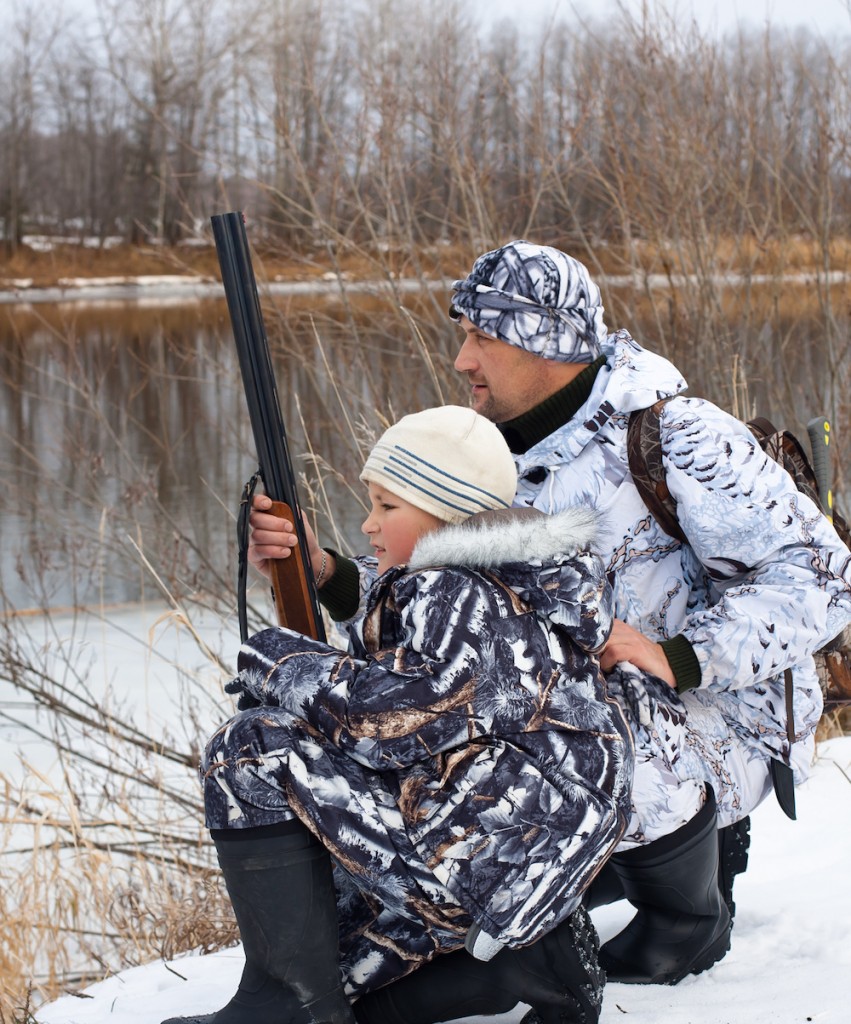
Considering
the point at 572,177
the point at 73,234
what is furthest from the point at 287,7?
the point at 73,234

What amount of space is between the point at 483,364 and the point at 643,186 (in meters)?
3.31

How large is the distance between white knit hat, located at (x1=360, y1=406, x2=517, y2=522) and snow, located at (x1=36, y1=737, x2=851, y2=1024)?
917mm

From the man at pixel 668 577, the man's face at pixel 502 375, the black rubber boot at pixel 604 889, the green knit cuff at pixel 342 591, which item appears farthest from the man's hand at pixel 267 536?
the black rubber boot at pixel 604 889

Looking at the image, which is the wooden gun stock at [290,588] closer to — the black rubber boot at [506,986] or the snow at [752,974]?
the black rubber boot at [506,986]

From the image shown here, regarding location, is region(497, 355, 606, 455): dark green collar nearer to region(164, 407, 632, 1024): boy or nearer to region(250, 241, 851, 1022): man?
region(250, 241, 851, 1022): man

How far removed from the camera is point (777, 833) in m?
3.08

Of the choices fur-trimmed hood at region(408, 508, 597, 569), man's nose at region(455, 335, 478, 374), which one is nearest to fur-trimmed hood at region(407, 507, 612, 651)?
fur-trimmed hood at region(408, 508, 597, 569)

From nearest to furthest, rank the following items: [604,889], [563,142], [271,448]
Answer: [271,448] < [604,889] < [563,142]

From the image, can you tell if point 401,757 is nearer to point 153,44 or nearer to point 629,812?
point 629,812

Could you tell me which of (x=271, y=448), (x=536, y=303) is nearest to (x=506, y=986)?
(x=271, y=448)

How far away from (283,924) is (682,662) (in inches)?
31.4

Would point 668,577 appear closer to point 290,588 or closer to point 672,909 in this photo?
point 672,909

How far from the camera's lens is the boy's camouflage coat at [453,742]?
1781mm

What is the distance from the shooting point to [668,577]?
2.30m
